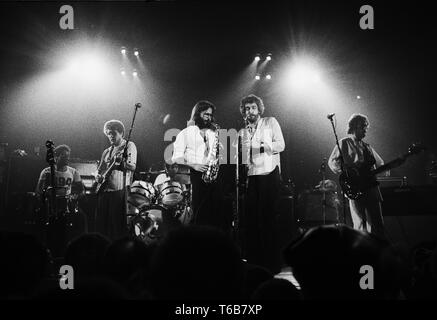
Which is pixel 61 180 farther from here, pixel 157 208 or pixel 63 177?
pixel 157 208

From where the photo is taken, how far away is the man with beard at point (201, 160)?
16.6 feet

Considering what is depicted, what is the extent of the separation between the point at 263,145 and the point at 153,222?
9.86 ft

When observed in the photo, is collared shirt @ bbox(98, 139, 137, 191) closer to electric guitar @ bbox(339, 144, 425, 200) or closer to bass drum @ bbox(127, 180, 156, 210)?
bass drum @ bbox(127, 180, 156, 210)

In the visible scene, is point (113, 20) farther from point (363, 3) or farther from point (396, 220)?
point (396, 220)

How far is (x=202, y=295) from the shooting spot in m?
1.60

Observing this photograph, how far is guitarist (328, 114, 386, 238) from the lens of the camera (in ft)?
17.9

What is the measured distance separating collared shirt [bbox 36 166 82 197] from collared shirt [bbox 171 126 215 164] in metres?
2.15

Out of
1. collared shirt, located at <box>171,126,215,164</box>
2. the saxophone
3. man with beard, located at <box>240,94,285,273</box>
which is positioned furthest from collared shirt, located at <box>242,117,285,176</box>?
collared shirt, located at <box>171,126,215,164</box>

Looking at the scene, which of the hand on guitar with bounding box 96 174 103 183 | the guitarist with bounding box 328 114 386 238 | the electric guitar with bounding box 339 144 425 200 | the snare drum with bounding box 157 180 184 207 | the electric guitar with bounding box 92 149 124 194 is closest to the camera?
the guitarist with bounding box 328 114 386 238

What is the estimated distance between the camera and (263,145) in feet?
16.6

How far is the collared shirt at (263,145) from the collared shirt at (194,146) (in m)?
0.56

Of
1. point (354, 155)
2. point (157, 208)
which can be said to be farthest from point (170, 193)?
point (354, 155)

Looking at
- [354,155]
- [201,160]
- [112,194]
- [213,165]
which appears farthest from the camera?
[112,194]
